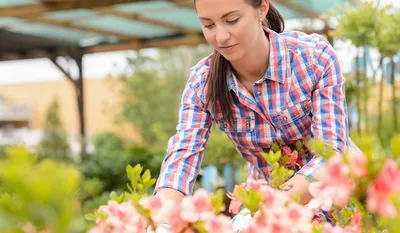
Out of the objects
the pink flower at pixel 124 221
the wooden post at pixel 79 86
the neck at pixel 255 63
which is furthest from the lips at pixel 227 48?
the wooden post at pixel 79 86

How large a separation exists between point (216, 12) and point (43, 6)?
5.73 meters

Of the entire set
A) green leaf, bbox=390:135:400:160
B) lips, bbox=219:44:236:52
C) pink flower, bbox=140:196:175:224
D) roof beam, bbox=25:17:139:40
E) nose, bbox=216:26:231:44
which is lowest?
pink flower, bbox=140:196:175:224

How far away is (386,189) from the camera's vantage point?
54cm

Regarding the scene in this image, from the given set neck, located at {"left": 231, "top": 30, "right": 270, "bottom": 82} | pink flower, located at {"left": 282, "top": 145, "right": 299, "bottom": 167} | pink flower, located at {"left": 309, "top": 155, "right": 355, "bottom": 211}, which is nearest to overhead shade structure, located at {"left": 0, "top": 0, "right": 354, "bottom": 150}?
neck, located at {"left": 231, "top": 30, "right": 270, "bottom": 82}

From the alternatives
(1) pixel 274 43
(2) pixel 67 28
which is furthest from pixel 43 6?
(1) pixel 274 43

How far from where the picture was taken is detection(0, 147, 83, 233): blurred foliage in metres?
0.45

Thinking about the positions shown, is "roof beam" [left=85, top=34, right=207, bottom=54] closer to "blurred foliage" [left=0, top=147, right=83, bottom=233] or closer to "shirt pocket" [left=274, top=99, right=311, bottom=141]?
"shirt pocket" [left=274, top=99, right=311, bottom=141]

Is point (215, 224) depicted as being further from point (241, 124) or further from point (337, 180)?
point (241, 124)

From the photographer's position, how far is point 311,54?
4.82 feet

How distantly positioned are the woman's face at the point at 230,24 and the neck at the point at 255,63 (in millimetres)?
81

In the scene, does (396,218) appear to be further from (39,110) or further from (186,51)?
(39,110)

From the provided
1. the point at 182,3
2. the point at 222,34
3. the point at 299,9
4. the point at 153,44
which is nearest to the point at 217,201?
the point at 222,34

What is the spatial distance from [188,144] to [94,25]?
7.16 m

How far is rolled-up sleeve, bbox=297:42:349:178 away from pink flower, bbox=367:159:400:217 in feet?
2.21
